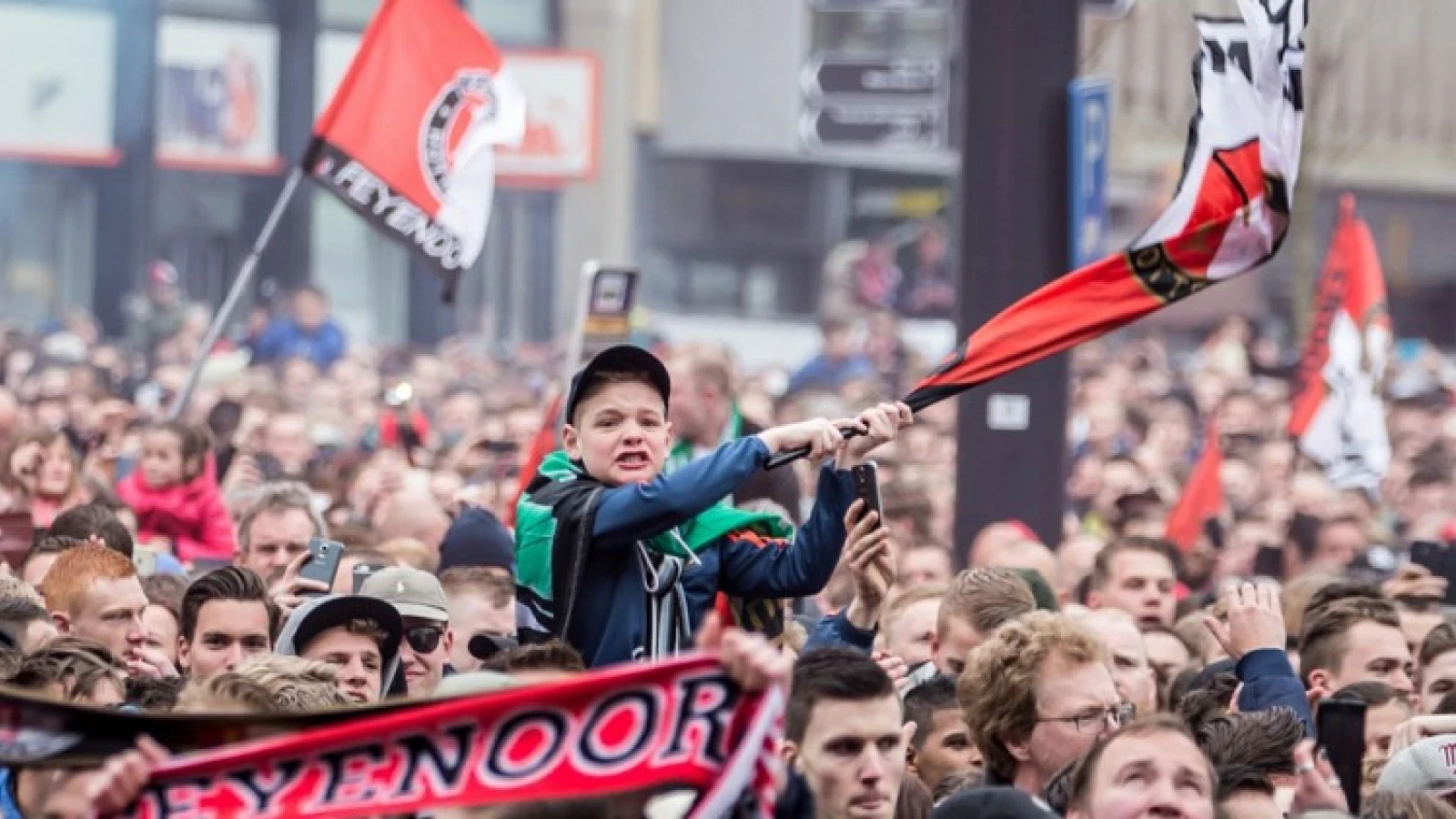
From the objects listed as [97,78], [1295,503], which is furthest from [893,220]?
[1295,503]

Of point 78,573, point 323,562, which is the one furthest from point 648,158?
point 78,573

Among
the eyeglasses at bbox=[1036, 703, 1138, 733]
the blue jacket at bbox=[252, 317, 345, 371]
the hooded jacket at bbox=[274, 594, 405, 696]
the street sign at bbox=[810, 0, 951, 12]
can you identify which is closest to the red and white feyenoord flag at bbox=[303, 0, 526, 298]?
the hooded jacket at bbox=[274, 594, 405, 696]

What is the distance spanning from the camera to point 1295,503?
1508 centimetres

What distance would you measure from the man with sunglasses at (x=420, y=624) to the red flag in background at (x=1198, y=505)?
670cm

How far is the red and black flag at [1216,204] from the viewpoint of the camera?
8008mm

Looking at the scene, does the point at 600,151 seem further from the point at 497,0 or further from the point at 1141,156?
the point at 1141,156

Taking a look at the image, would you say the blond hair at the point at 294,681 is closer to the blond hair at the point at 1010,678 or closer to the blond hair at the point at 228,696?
the blond hair at the point at 228,696

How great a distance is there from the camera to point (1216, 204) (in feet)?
27.7

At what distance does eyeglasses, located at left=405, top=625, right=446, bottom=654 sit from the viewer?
7.87m

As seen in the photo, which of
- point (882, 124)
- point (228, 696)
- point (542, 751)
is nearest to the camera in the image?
point (542, 751)

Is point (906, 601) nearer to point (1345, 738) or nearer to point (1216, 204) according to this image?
point (1216, 204)

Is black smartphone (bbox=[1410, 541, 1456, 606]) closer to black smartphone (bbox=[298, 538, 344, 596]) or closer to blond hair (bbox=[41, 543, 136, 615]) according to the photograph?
black smartphone (bbox=[298, 538, 344, 596])

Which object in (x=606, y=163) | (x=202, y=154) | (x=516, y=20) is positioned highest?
(x=516, y=20)

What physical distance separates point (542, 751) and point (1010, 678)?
6.95 feet
